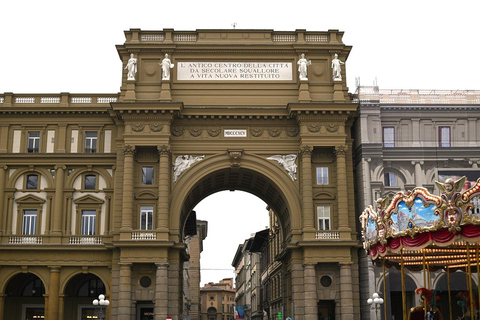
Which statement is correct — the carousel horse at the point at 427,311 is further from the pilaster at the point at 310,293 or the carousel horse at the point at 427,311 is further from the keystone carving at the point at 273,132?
the keystone carving at the point at 273,132

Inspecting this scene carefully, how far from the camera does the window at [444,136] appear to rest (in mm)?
51844

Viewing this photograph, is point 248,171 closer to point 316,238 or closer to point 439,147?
point 316,238

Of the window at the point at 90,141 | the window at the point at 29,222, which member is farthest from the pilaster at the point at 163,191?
the window at the point at 29,222

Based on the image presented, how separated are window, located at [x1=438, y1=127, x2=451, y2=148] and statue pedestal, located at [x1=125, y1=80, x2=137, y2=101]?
23662 mm

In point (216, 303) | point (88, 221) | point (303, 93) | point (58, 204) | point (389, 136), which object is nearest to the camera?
point (303, 93)

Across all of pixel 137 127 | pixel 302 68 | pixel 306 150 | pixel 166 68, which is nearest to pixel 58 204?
pixel 137 127

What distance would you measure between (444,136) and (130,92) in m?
24.4

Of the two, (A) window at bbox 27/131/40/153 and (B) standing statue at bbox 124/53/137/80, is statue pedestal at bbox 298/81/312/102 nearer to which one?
(B) standing statue at bbox 124/53/137/80

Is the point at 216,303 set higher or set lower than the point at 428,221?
higher

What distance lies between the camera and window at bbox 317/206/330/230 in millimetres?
49312

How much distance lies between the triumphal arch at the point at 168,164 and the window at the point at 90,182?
0.11 metres

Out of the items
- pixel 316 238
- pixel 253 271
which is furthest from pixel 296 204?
pixel 253 271

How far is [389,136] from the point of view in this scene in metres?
51.9

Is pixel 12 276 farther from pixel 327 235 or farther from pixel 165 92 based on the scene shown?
pixel 327 235
